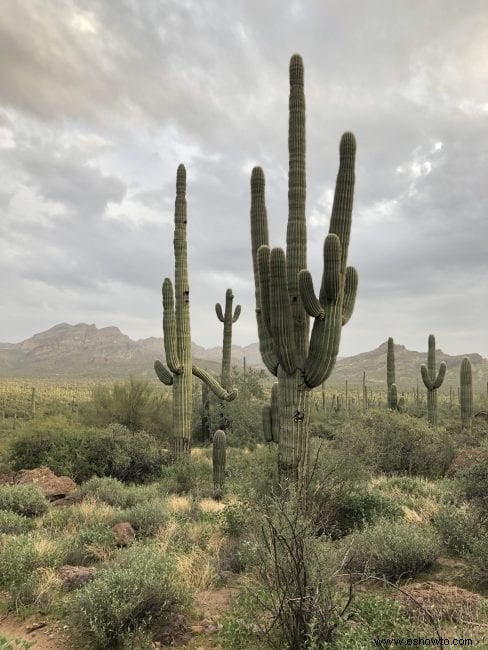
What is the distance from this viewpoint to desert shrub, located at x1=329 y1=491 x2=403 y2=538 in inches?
330

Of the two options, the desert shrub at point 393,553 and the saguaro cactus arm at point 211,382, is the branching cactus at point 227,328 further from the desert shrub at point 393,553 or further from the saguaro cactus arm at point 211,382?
the desert shrub at point 393,553

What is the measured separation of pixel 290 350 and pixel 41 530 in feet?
18.2

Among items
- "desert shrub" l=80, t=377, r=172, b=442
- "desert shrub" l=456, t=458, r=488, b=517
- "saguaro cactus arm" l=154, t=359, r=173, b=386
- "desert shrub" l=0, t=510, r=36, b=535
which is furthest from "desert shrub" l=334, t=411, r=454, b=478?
"desert shrub" l=80, t=377, r=172, b=442

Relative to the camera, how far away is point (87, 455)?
14523 millimetres

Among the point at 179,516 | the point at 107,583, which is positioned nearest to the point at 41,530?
the point at 179,516

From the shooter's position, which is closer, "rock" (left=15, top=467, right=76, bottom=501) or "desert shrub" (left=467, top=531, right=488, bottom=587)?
"desert shrub" (left=467, top=531, right=488, bottom=587)

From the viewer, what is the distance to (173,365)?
46.9 ft

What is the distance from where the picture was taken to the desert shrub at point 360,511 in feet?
27.5

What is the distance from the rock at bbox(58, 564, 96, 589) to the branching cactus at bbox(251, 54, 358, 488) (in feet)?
12.4

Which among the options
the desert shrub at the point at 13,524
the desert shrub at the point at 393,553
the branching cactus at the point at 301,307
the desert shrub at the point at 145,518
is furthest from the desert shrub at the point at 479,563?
the desert shrub at the point at 13,524

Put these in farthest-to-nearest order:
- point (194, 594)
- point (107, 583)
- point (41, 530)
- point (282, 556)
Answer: point (41, 530), point (194, 594), point (107, 583), point (282, 556)

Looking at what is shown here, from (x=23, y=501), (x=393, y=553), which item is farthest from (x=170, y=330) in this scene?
(x=393, y=553)

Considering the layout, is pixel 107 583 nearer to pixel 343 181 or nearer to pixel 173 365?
pixel 343 181

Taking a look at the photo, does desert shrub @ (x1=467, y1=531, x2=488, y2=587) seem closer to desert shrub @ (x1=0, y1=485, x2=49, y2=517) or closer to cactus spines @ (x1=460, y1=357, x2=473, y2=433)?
desert shrub @ (x1=0, y1=485, x2=49, y2=517)
